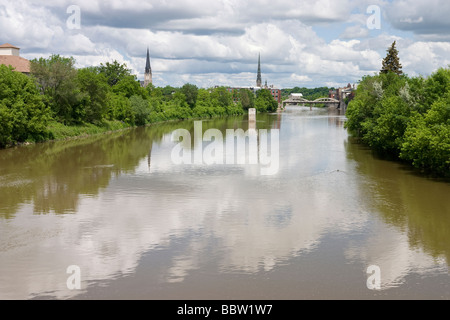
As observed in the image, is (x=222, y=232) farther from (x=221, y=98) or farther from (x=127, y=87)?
(x=221, y=98)

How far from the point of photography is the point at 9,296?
14.8 meters

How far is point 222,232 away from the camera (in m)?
21.2

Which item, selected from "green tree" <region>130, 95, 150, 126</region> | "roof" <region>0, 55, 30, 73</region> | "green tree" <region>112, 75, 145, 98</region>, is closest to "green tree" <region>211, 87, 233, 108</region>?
"green tree" <region>112, 75, 145, 98</region>

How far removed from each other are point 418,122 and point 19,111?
36.3 meters

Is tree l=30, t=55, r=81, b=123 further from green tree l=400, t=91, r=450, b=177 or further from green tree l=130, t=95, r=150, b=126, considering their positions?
green tree l=400, t=91, r=450, b=177

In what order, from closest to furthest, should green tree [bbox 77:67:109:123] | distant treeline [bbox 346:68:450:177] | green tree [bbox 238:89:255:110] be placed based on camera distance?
distant treeline [bbox 346:68:450:177]
green tree [bbox 77:67:109:123]
green tree [bbox 238:89:255:110]

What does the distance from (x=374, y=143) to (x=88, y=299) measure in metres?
37.5

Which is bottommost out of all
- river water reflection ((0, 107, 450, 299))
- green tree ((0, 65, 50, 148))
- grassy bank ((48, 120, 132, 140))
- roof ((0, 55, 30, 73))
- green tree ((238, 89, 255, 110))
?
river water reflection ((0, 107, 450, 299))

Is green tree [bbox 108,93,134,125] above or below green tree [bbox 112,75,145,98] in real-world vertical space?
below

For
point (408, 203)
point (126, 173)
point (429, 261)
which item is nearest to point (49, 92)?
point (126, 173)

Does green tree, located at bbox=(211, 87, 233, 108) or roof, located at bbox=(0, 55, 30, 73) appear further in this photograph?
green tree, located at bbox=(211, 87, 233, 108)

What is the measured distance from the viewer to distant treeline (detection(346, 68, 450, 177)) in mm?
30853

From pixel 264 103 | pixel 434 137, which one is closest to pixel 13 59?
pixel 434 137

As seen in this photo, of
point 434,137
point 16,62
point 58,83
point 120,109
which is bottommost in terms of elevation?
point 434,137
